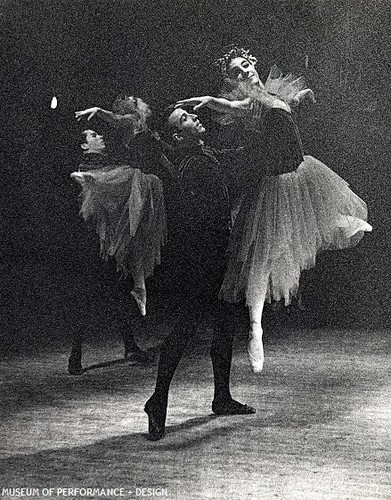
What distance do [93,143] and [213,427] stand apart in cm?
107

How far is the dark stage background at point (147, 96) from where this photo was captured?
2.52m

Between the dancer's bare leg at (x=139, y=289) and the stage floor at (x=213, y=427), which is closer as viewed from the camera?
the stage floor at (x=213, y=427)

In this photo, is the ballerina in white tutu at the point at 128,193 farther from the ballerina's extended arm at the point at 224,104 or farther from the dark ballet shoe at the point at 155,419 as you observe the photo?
the dark ballet shoe at the point at 155,419

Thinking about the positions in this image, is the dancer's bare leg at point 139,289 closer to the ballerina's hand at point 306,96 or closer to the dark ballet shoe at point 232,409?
the dark ballet shoe at point 232,409

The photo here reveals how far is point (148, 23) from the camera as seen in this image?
2.57 meters

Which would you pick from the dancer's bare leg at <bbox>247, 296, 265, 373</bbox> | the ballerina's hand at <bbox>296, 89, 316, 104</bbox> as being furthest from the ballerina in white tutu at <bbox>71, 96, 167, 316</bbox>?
the ballerina's hand at <bbox>296, 89, 316, 104</bbox>

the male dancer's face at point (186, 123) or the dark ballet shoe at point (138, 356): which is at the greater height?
the male dancer's face at point (186, 123)

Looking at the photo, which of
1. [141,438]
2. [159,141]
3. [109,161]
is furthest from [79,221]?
[141,438]

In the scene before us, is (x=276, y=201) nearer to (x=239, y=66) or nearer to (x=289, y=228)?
(x=289, y=228)

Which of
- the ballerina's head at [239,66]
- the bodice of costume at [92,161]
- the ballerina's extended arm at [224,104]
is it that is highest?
the ballerina's head at [239,66]

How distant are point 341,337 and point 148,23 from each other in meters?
1.28

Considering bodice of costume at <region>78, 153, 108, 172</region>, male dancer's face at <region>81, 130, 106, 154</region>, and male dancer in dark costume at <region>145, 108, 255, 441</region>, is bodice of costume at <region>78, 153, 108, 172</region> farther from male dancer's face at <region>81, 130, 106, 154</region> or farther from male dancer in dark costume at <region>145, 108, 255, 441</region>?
male dancer in dark costume at <region>145, 108, 255, 441</region>

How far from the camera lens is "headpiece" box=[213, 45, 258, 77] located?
2.52m

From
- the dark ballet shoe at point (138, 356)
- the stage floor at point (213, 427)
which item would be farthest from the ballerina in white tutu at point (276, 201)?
the dark ballet shoe at point (138, 356)
